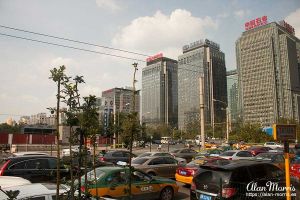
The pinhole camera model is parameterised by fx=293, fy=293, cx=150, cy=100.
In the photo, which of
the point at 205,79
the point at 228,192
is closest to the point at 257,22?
the point at 205,79

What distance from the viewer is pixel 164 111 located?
11675 centimetres

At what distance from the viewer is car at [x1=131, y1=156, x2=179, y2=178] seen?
1575 cm

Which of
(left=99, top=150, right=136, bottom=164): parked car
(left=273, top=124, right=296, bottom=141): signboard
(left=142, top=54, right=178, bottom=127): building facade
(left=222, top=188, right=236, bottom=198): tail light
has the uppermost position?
(left=142, top=54, right=178, bottom=127): building facade

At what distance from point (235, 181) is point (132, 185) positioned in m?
3.57

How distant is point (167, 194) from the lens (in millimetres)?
11234

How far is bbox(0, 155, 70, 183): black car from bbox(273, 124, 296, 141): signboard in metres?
8.44

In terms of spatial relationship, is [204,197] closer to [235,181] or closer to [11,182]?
[235,181]

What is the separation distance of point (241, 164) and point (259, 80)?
4610 cm

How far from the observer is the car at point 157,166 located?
15.8m

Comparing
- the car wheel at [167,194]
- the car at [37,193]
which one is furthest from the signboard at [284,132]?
the car wheel at [167,194]

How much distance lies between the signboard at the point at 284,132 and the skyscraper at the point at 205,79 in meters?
22.7

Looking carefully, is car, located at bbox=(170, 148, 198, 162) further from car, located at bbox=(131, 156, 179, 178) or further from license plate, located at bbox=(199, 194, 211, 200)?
license plate, located at bbox=(199, 194, 211, 200)

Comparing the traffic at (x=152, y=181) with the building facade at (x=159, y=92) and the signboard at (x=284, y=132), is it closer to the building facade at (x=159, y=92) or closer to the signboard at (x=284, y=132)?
the signboard at (x=284, y=132)

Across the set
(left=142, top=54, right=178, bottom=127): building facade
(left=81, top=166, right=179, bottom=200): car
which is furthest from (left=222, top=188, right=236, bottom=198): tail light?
(left=142, top=54, right=178, bottom=127): building facade
